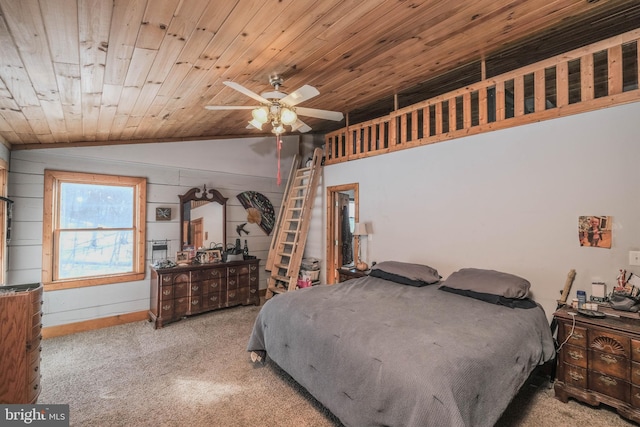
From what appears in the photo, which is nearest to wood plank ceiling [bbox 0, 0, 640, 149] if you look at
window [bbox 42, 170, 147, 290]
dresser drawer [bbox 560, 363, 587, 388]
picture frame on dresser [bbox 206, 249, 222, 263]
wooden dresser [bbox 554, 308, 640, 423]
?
window [bbox 42, 170, 147, 290]

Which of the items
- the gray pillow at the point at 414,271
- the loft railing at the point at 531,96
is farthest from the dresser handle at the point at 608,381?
the loft railing at the point at 531,96

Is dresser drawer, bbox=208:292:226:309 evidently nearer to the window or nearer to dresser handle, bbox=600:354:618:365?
the window

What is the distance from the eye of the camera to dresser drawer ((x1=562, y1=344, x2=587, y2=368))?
2096mm

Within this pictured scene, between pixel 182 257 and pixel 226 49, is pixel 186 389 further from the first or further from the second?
pixel 226 49

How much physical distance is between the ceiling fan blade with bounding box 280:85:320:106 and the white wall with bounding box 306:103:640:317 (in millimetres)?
1972

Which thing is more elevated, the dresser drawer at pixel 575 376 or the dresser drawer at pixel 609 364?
the dresser drawer at pixel 609 364

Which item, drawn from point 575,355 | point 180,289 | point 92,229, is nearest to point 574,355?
point 575,355

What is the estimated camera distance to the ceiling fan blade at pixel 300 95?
2.08m

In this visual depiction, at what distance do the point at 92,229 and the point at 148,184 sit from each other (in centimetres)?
89

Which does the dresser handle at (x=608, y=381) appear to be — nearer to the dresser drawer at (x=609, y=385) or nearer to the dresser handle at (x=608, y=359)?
the dresser drawer at (x=609, y=385)

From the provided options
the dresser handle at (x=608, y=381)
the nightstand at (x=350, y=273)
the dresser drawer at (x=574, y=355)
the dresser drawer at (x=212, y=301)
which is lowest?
the dresser drawer at (x=212, y=301)

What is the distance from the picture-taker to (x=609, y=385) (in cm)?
200

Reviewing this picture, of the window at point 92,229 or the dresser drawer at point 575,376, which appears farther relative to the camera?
the window at point 92,229

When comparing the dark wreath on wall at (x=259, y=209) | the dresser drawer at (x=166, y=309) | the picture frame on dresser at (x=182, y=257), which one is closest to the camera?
the dresser drawer at (x=166, y=309)
